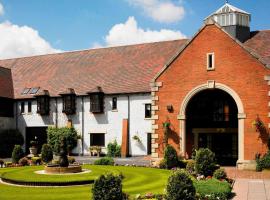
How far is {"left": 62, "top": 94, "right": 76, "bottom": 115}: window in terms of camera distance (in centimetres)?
4503

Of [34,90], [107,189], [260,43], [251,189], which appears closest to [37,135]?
[34,90]

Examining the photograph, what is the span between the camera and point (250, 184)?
22578mm

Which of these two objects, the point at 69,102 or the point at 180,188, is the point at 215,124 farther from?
the point at 180,188

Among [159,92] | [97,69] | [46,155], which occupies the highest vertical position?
[97,69]

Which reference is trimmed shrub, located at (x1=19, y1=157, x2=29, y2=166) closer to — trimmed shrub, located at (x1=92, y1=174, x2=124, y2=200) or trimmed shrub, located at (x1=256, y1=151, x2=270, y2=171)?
trimmed shrub, located at (x1=256, y1=151, x2=270, y2=171)

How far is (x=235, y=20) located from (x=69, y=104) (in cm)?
2023

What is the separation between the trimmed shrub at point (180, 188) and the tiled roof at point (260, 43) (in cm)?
2092

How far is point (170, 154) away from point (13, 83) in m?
28.4

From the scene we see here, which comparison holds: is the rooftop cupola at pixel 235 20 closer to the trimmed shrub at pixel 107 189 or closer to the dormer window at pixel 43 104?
the dormer window at pixel 43 104

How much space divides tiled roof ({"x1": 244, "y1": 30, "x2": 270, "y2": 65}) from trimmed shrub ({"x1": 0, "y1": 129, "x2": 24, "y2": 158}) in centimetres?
2814

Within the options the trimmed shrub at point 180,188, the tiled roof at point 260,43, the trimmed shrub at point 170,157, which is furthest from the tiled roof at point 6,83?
the trimmed shrub at point 180,188


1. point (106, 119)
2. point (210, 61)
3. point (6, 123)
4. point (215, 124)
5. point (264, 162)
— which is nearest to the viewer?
point (264, 162)

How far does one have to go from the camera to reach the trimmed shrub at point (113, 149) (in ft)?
139

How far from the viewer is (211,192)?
59.4ft
